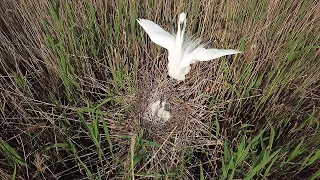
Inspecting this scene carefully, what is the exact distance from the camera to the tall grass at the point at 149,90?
1025mm

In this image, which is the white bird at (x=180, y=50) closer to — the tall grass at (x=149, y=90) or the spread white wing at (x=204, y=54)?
the spread white wing at (x=204, y=54)

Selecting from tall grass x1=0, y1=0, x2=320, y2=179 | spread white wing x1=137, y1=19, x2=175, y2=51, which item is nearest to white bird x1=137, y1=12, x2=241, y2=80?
spread white wing x1=137, y1=19, x2=175, y2=51

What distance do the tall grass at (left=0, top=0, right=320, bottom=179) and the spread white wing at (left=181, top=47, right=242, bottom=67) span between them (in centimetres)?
14

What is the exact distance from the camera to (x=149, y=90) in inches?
47.4

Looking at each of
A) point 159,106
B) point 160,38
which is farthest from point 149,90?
point 160,38

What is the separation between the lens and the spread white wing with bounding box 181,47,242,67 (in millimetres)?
1017

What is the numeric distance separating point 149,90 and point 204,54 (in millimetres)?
252

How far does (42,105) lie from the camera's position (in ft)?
3.74

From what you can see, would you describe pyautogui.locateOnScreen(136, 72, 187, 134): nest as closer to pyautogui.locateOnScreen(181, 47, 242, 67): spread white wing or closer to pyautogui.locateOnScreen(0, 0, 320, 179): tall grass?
pyautogui.locateOnScreen(0, 0, 320, 179): tall grass

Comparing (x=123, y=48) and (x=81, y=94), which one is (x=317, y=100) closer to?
(x=123, y=48)

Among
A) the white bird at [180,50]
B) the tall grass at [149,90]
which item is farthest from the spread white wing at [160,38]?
the tall grass at [149,90]

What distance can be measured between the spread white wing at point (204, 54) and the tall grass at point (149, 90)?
5.6 inches

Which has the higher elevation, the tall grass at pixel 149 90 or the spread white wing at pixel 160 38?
the spread white wing at pixel 160 38

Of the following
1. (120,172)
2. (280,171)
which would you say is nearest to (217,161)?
(280,171)
